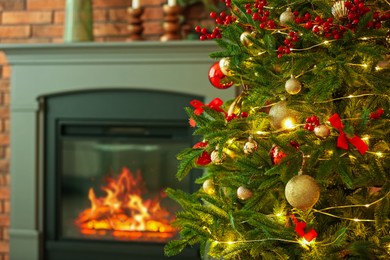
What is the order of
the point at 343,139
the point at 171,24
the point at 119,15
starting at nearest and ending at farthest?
1. the point at 343,139
2. the point at 171,24
3. the point at 119,15

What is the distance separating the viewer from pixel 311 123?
152 centimetres

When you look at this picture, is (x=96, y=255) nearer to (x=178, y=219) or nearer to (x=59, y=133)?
(x=59, y=133)

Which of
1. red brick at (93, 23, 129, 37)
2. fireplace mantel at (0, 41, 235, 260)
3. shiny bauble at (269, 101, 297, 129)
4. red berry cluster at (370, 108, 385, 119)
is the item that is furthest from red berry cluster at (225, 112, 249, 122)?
red brick at (93, 23, 129, 37)

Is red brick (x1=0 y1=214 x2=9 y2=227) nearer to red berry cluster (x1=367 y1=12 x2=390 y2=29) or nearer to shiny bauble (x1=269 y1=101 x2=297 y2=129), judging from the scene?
shiny bauble (x1=269 y1=101 x2=297 y2=129)

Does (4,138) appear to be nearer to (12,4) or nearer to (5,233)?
(5,233)

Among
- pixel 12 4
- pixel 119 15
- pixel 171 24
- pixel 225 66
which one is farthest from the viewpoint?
pixel 12 4

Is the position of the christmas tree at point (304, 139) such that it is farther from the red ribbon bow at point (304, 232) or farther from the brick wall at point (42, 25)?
the brick wall at point (42, 25)

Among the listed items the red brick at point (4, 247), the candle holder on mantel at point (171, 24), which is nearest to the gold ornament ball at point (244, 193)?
the candle holder on mantel at point (171, 24)

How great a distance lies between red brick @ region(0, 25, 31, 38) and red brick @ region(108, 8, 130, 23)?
1.41 feet

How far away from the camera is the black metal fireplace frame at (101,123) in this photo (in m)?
3.08

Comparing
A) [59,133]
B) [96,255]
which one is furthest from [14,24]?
[96,255]

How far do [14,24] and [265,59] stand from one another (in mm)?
2112

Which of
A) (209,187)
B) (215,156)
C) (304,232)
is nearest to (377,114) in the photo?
(304,232)

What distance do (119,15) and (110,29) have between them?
8 centimetres
